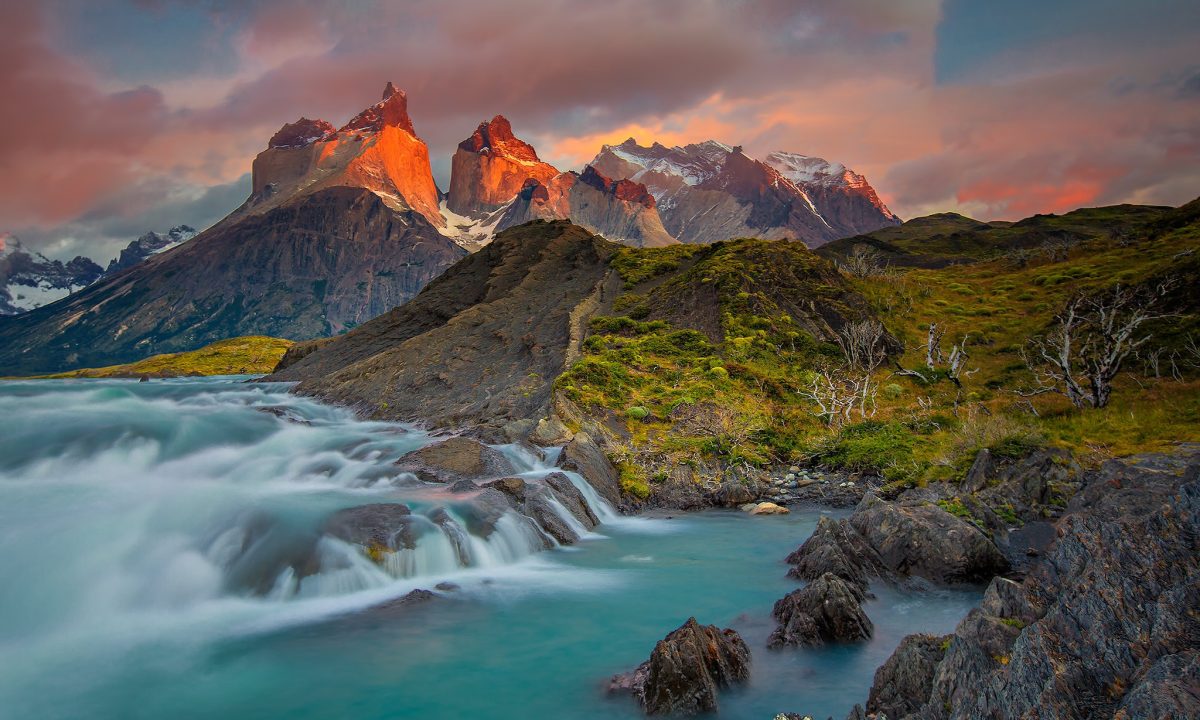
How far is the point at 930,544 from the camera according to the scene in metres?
15.1

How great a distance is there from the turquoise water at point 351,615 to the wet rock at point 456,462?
1972 mm

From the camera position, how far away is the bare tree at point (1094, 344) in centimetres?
2212

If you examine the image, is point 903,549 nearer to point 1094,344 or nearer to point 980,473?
point 980,473

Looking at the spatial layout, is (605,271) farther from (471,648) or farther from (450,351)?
(471,648)

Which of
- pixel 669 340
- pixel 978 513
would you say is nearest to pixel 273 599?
pixel 978 513

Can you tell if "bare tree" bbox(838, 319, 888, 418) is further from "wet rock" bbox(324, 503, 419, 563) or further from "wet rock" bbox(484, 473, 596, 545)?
"wet rock" bbox(324, 503, 419, 563)

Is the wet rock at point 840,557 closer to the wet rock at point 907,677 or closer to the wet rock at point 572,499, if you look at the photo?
the wet rock at point 907,677

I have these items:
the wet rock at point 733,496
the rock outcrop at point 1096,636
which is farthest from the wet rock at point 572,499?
the rock outcrop at point 1096,636

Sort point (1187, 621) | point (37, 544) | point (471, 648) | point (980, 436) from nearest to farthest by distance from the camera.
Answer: point (1187, 621), point (471, 648), point (37, 544), point (980, 436)

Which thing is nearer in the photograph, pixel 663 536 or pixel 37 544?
pixel 37 544

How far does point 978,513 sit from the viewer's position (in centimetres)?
1634

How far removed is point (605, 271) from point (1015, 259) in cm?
5489

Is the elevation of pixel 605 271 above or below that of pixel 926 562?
above

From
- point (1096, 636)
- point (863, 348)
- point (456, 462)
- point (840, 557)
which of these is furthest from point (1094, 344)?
point (1096, 636)
